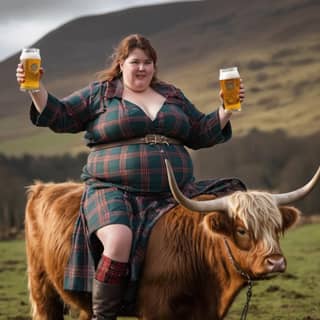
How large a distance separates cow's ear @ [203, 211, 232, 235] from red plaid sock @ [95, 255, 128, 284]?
2.16 feet

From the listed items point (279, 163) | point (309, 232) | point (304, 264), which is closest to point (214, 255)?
point (304, 264)

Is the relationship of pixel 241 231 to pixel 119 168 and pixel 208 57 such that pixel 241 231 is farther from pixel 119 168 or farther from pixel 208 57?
pixel 208 57

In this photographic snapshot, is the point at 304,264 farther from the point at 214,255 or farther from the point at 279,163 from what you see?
the point at 279,163

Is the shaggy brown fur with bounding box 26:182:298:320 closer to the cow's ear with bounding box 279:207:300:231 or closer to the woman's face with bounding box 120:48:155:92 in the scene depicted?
the cow's ear with bounding box 279:207:300:231

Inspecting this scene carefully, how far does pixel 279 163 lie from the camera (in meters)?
45.9

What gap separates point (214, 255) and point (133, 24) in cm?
15989

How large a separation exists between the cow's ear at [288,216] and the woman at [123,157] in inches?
20.1

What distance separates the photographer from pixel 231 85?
6.03 m

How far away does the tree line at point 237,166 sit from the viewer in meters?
38.9

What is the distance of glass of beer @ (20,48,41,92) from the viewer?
18.8 ft

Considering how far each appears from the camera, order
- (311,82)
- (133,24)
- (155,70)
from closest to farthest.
Result: (155,70) < (311,82) < (133,24)

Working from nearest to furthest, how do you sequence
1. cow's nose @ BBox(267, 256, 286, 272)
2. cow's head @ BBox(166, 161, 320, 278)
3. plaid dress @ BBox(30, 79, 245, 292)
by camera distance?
cow's nose @ BBox(267, 256, 286, 272) → cow's head @ BBox(166, 161, 320, 278) → plaid dress @ BBox(30, 79, 245, 292)

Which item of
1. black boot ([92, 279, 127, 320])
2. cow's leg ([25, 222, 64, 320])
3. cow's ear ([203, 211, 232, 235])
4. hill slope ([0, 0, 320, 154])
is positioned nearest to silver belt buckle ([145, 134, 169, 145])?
cow's ear ([203, 211, 232, 235])

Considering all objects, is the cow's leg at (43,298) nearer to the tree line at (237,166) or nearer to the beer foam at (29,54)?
the beer foam at (29,54)
